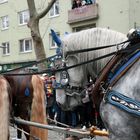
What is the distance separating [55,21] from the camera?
28.5 meters

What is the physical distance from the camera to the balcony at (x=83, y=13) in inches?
972

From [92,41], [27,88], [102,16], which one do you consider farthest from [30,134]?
[102,16]

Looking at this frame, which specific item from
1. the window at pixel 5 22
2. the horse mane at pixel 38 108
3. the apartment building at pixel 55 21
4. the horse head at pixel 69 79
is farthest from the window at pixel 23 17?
the horse head at pixel 69 79

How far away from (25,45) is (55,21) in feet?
14.2

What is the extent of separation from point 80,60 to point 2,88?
7.51 ft

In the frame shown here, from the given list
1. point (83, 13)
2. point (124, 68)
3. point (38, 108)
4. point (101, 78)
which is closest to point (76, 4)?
point (83, 13)

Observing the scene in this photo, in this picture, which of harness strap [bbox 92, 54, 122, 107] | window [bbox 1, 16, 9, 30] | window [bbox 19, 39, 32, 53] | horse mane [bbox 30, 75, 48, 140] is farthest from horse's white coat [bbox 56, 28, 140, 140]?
window [bbox 1, 16, 9, 30]

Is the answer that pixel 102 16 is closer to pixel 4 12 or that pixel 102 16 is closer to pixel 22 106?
pixel 4 12

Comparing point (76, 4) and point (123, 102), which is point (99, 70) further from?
point (76, 4)

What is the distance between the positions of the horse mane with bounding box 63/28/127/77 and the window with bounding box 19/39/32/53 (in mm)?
27535

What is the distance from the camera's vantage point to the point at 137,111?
2.97m

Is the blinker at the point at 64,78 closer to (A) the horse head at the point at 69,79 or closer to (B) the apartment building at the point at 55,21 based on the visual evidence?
(A) the horse head at the point at 69,79

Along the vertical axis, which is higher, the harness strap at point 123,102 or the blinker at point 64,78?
the blinker at point 64,78

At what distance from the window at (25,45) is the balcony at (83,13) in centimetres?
601
